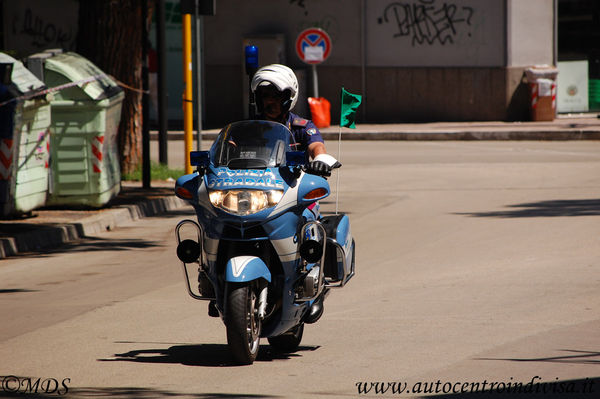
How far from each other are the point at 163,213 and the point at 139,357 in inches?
290

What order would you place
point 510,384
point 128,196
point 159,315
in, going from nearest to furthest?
point 510,384
point 159,315
point 128,196

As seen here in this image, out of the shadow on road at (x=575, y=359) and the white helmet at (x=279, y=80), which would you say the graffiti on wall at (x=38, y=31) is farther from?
the shadow on road at (x=575, y=359)

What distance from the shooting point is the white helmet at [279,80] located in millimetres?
6555

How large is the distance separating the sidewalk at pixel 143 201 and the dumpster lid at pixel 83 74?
1341 millimetres

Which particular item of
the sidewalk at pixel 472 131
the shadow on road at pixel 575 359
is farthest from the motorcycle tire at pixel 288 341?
the sidewalk at pixel 472 131

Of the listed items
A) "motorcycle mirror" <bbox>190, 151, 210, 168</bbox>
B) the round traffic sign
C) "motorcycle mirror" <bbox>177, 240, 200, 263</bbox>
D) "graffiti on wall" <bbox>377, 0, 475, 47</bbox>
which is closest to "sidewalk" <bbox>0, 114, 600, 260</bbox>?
the round traffic sign

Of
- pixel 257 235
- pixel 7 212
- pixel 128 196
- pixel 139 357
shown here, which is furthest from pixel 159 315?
pixel 128 196

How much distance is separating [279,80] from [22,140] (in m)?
6.05

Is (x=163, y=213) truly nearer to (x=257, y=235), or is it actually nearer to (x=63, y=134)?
(x=63, y=134)

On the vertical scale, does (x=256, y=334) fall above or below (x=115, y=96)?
below

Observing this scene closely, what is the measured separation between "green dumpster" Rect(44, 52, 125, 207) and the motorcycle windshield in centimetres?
681

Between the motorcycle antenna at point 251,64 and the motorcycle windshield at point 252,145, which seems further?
the motorcycle antenna at point 251,64

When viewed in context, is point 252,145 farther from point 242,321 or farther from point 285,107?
point 242,321

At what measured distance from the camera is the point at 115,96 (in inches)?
527
